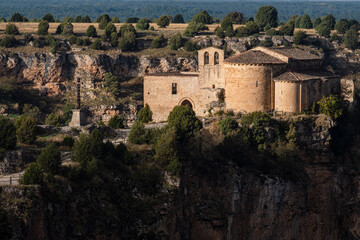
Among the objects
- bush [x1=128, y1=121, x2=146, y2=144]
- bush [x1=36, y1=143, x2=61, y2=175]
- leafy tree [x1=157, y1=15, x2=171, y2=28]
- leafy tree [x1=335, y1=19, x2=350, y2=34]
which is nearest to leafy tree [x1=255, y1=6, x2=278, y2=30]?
leafy tree [x1=335, y1=19, x2=350, y2=34]

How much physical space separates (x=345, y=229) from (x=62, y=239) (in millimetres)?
24780

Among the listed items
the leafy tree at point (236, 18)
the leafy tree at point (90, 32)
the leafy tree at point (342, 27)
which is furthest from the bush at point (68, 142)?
the leafy tree at point (236, 18)

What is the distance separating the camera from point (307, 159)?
53500 mm

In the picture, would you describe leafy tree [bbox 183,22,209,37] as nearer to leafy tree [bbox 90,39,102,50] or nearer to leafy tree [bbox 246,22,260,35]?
leafy tree [bbox 246,22,260,35]

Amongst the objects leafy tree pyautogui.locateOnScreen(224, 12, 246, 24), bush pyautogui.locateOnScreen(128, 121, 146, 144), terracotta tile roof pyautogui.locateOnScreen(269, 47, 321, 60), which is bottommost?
bush pyautogui.locateOnScreen(128, 121, 146, 144)

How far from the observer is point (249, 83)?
176 feet

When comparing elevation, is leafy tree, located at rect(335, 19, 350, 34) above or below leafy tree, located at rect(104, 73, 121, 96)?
above

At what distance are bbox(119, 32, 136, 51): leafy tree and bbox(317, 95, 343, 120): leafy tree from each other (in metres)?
35.1

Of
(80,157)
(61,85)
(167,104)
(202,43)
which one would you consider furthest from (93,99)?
(80,157)

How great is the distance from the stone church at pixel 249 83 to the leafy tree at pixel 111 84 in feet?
68.4

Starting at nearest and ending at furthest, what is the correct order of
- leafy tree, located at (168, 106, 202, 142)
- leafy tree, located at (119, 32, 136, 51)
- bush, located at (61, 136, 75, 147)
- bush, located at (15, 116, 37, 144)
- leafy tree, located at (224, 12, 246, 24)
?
bush, located at (15, 116, 37, 144) → bush, located at (61, 136, 75, 147) → leafy tree, located at (168, 106, 202, 142) → leafy tree, located at (119, 32, 136, 51) → leafy tree, located at (224, 12, 246, 24)

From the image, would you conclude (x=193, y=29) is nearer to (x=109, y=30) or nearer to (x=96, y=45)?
(x=109, y=30)

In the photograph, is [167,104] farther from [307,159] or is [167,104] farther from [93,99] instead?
[93,99]

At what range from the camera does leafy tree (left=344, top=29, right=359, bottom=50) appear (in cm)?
9539
